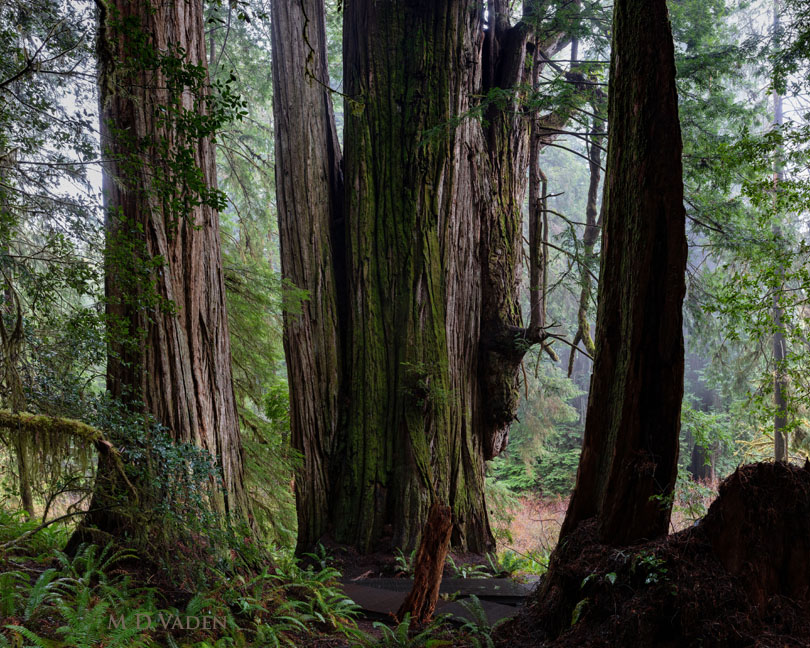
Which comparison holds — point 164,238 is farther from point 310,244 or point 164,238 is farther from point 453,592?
point 453,592

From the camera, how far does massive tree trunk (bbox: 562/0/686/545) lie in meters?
2.83

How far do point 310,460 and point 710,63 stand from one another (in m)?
6.10

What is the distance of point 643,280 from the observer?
2871 mm

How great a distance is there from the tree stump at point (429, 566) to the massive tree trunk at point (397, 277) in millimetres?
1572

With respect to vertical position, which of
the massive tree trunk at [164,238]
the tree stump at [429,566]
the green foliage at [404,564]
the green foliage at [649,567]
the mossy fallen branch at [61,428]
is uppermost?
the massive tree trunk at [164,238]

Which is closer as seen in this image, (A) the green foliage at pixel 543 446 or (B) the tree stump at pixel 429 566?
(B) the tree stump at pixel 429 566

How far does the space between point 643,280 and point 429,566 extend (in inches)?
97.3

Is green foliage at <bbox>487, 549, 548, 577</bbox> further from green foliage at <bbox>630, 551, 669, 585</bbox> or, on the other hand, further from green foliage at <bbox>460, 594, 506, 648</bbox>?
green foliage at <bbox>630, 551, 669, 585</bbox>

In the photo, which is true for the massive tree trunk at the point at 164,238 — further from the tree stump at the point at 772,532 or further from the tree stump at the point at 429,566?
the tree stump at the point at 772,532

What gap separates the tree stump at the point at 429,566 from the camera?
3980 millimetres

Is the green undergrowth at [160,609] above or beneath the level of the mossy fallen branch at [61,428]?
beneath

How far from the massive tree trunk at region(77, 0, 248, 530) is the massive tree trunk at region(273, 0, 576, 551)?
1731mm

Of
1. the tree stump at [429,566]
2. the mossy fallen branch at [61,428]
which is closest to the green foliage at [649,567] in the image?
the tree stump at [429,566]

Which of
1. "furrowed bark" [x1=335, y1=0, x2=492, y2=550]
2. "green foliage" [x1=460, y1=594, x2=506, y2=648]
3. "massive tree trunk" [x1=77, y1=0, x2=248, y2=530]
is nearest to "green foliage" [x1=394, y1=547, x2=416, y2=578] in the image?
"furrowed bark" [x1=335, y1=0, x2=492, y2=550]
